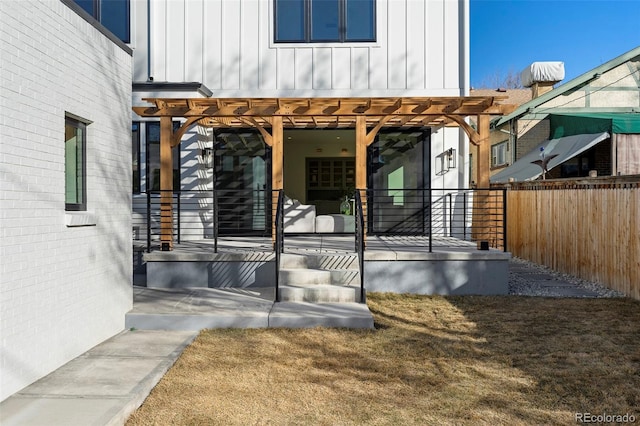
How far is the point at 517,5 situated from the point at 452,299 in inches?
1482

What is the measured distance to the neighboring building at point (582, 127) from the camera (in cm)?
1449

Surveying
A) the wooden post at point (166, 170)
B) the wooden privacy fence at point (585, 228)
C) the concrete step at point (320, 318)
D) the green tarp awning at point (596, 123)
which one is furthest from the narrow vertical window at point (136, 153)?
the green tarp awning at point (596, 123)

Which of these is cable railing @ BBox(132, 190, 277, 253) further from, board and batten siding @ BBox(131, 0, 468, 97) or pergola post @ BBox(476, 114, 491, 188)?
pergola post @ BBox(476, 114, 491, 188)

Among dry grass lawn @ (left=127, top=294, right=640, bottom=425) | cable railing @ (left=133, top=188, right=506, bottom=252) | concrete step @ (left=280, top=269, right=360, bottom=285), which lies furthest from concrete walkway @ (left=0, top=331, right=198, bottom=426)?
cable railing @ (left=133, top=188, right=506, bottom=252)

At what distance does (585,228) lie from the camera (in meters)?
9.25

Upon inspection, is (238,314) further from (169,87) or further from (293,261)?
(169,87)

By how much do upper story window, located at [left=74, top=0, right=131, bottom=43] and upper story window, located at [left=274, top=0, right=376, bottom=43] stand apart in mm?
3108

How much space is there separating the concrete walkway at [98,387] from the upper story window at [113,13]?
7627 millimetres

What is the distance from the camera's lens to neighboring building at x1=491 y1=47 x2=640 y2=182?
14.5 meters

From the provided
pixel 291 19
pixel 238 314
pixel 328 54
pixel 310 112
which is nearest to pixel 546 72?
pixel 328 54

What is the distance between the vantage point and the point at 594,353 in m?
5.26

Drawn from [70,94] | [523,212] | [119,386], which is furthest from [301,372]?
[523,212]

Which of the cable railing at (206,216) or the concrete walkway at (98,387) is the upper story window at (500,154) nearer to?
the cable railing at (206,216)

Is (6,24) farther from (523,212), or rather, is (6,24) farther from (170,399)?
(523,212)
